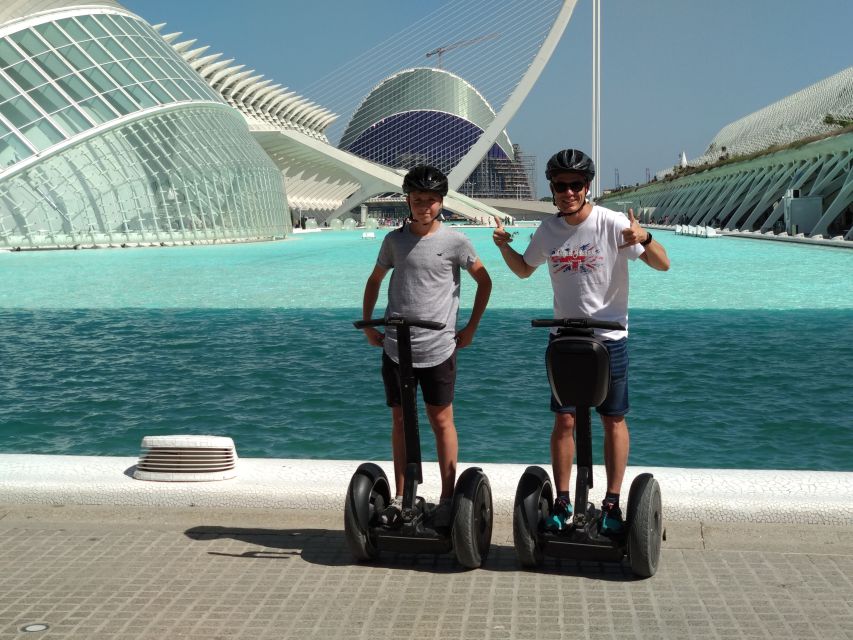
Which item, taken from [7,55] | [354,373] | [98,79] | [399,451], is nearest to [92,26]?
[98,79]

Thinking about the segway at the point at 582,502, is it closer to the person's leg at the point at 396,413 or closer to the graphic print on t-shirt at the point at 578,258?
the graphic print on t-shirt at the point at 578,258

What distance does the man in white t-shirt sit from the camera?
145 inches

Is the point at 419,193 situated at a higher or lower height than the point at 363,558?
higher

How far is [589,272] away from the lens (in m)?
3.74

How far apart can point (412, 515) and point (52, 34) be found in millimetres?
31886

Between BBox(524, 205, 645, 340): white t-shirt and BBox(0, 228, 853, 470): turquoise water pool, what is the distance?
2786mm

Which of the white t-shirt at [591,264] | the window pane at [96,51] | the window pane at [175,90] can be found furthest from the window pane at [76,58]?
the white t-shirt at [591,264]

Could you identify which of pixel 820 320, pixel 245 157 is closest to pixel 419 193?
pixel 820 320

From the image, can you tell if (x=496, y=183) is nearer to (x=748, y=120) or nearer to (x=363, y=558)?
(x=748, y=120)

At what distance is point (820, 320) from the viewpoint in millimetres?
12703

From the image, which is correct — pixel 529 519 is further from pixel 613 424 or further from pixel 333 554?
pixel 333 554

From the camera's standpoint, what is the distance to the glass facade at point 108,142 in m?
29.8

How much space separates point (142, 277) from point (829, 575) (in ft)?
60.6

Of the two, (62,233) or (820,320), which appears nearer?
(820,320)
